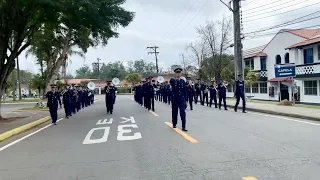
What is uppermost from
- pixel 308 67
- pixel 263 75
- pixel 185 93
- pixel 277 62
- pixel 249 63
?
pixel 249 63

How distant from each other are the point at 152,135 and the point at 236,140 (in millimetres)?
2526

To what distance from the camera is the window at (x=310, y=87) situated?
33.1 m

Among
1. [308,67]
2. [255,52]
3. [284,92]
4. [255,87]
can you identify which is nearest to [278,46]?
[284,92]

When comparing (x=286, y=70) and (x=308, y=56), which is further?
(x=308, y=56)

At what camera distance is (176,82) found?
37.1 ft

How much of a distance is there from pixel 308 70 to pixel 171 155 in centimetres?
2921

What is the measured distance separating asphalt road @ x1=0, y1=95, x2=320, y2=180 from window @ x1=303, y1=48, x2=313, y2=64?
24.7 metres

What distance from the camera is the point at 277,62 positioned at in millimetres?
41281

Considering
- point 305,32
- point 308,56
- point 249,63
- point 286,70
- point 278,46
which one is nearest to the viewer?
point 286,70

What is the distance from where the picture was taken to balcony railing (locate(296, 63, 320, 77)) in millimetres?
31892

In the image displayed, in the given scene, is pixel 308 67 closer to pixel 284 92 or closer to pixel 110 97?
pixel 284 92

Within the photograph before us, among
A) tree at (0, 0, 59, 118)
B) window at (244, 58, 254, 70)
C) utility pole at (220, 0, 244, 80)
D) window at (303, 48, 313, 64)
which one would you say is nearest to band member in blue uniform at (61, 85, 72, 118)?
tree at (0, 0, 59, 118)

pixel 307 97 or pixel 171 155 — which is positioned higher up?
pixel 171 155

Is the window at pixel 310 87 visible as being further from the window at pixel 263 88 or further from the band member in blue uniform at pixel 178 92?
the band member in blue uniform at pixel 178 92
